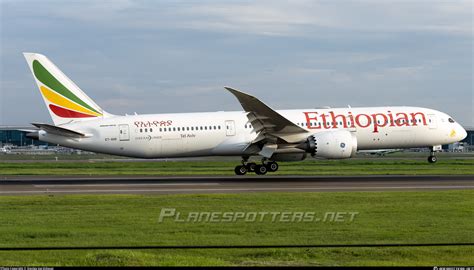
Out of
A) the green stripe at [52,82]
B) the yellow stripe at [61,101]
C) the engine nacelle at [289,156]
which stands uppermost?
the green stripe at [52,82]

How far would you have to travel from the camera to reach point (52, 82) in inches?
1651

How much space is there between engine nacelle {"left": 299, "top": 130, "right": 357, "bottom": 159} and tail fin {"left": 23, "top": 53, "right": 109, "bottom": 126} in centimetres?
1196

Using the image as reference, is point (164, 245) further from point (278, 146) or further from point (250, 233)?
point (278, 146)

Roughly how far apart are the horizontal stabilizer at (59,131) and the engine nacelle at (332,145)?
40.0ft

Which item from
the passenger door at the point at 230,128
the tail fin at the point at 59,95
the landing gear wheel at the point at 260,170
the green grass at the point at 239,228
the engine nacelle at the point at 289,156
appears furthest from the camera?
the tail fin at the point at 59,95

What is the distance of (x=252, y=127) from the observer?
1628 inches

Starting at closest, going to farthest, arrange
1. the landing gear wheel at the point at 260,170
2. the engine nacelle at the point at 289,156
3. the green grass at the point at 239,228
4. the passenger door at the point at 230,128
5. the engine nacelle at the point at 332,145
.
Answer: the green grass at the point at 239,228
the engine nacelle at the point at 332,145
the engine nacelle at the point at 289,156
the landing gear wheel at the point at 260,170
the passenger door at the point at 230,128

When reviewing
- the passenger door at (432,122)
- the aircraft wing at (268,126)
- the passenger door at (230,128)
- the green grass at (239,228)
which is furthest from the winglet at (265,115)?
the green grass at (239,228)

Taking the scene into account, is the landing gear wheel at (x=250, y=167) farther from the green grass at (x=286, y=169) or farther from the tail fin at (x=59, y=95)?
the tail fin at (x=59, y=95)

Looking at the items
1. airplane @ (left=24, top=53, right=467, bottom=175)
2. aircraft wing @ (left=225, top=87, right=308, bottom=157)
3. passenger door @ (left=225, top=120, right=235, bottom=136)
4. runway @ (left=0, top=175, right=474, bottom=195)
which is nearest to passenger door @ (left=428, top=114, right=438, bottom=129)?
airplane @ (left=24, top=53, right=467, bottom=175)

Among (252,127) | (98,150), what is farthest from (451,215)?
(98,150)

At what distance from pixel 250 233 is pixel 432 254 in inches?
177

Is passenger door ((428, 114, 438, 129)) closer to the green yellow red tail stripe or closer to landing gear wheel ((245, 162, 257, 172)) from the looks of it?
landing gear wheel ((245, 162, 257, 172))

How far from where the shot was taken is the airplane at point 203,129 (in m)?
40.0
